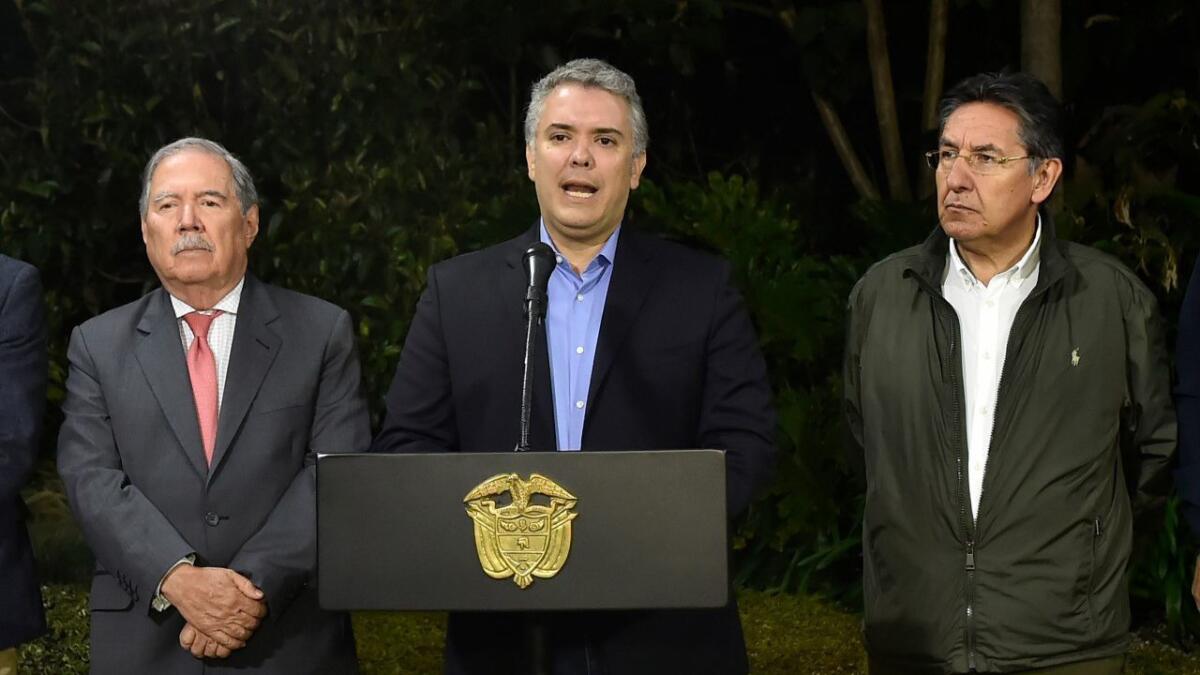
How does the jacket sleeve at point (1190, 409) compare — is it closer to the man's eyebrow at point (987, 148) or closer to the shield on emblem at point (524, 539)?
the man's eyebrow at point (987, 148)

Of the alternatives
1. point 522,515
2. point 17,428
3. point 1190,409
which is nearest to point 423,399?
point 522,515

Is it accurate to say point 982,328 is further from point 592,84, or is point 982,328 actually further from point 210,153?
point 210,153

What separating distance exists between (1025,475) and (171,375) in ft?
5.55

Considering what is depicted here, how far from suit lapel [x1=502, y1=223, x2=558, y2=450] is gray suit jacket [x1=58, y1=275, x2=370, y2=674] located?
1.79ft

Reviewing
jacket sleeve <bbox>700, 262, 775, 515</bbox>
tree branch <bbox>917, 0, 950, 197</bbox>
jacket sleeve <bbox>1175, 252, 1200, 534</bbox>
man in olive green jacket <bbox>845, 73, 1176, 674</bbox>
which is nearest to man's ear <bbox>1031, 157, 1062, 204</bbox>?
man in olive green jacket <bbox>845, 73, 1176, 674</bbox>

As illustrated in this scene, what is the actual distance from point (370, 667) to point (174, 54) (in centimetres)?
297

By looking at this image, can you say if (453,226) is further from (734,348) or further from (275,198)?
(734,348)

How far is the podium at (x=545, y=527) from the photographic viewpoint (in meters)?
2.48

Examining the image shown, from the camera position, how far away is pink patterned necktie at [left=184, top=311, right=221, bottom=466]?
11.5ft

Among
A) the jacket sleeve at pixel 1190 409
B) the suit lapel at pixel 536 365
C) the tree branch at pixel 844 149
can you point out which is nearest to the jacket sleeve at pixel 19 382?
the suit lapel at pixel 536 365

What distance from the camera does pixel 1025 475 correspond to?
133 inches

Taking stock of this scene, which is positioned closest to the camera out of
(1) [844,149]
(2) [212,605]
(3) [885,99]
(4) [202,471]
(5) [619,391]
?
(5) [619,391]

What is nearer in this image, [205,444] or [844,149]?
[205,444]

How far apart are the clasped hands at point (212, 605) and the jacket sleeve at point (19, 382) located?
52cm
